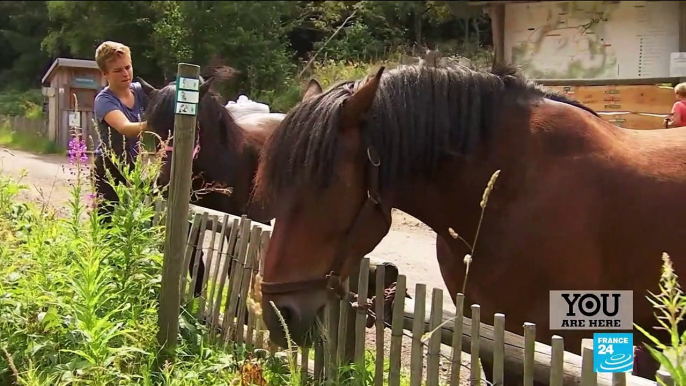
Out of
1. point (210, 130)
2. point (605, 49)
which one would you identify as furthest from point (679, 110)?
point (210, 130)

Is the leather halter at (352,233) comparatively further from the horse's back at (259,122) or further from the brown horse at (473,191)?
the horse's back at (259,122)

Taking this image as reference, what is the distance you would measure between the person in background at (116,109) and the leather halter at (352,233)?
2.39 metres

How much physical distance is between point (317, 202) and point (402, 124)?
1.42ft

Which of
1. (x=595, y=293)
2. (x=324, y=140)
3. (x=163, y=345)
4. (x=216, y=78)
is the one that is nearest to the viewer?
(x=324, y=140)

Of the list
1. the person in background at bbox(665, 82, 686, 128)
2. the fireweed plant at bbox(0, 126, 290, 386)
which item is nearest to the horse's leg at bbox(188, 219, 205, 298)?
the fireweed plant at bbox(0, 126, 290, 386)

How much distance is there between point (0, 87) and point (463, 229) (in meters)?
36.3

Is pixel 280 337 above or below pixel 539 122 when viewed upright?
below

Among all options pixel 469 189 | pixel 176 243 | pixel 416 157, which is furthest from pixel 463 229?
pixel 176 243

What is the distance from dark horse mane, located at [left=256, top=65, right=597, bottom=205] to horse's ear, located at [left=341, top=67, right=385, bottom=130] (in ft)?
0.10

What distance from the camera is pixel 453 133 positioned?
2.51 metres

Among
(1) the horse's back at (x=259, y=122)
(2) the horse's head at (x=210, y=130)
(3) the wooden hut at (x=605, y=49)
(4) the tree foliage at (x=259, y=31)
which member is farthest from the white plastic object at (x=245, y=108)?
(4) the tree foliage at (x=259, y=31)

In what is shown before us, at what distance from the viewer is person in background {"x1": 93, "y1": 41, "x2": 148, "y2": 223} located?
4.46m

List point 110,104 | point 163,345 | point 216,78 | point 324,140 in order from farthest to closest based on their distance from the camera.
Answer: point 216,78
point 110,104
point 163,345
point 324,140

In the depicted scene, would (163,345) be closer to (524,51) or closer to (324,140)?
(324,140)
